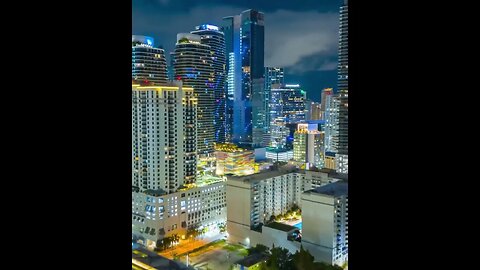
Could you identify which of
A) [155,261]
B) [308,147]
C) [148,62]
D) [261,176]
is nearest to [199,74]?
[148,62]

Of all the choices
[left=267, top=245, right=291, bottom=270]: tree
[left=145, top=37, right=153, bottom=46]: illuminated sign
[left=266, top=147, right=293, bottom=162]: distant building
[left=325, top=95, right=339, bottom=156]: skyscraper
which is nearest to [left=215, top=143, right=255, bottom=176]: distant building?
[left=266, top=147, right=293, bottom=162]: distant building

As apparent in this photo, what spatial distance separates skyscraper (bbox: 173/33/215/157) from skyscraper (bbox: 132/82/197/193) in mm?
2708

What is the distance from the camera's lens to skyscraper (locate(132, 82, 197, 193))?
680 centimetres

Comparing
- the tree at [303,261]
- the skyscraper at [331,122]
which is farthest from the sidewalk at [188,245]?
the skyscraper at [331,122]

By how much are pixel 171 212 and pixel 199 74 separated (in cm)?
519

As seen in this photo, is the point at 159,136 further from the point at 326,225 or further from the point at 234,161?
the point at 326,225

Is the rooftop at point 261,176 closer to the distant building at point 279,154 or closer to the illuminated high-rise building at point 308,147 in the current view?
the illuminated high-rise building at point 308,147

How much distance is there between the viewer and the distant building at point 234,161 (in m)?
8.40

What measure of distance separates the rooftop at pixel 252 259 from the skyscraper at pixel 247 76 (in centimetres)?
633

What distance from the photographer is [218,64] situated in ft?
39.4

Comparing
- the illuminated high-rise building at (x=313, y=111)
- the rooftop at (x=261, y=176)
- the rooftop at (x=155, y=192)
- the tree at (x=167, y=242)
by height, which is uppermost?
the illuminated high-rise building at (x=313, y=111)
